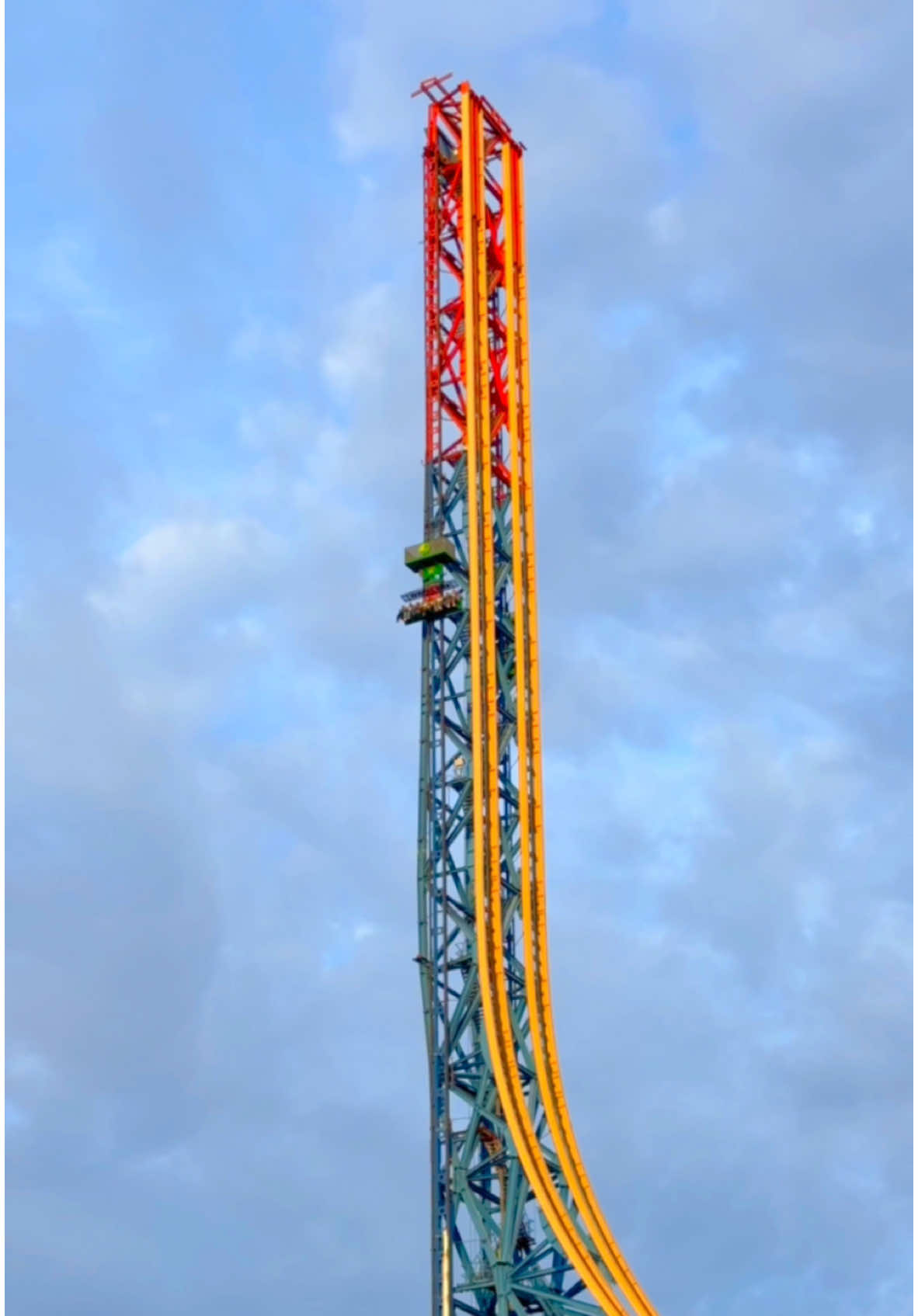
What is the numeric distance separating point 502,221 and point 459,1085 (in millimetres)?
26006

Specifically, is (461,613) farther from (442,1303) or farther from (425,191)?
(442,1303)

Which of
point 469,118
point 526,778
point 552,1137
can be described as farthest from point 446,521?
point 552,1137

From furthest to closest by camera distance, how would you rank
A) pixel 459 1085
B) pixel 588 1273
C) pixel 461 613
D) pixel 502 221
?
pixel 502 221 < pixel 461 613 < pixel 459 1085 < pixel 588 1273

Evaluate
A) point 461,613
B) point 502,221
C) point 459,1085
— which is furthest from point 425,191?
point 459,1085

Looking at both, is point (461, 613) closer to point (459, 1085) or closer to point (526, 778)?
point (526, 778)

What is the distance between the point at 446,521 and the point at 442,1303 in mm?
21893

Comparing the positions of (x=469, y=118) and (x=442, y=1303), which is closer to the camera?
(x=442, y=1303)

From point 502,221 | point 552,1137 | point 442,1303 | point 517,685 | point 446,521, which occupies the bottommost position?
point 442,1303

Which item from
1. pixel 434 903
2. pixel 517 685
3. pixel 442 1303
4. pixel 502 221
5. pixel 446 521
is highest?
pixel 502 221

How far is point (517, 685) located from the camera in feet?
217

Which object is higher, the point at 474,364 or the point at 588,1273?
the point at 474,364

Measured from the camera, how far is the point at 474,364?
224 ft

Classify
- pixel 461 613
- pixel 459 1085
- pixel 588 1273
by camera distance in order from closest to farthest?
pixel 588 1273 → pixel 459 1085 → pixel 461 613

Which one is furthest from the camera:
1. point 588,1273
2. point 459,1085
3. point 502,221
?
point 502,221
